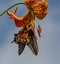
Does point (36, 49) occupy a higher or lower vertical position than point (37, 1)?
lower

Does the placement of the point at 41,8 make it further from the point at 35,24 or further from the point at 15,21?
the point at 15,21

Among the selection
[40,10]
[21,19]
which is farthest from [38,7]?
[21,19]

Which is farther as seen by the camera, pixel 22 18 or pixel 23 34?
pixel 22 18

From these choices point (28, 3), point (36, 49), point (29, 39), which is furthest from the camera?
point (28, 3)

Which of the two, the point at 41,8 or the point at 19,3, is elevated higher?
the point at 19,3

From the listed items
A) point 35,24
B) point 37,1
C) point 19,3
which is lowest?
point 35,24

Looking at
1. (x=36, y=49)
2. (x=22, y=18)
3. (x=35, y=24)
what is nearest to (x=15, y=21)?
(x=22, y=18)

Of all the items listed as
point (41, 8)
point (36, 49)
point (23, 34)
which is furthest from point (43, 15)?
point (36, 49)

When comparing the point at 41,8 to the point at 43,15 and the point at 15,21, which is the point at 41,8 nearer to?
the point at 43,15

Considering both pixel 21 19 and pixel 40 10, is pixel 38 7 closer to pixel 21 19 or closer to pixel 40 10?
pixel 40 10

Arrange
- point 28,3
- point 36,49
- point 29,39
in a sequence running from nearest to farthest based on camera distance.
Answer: point 36,49
point 29,39
point 28,3
